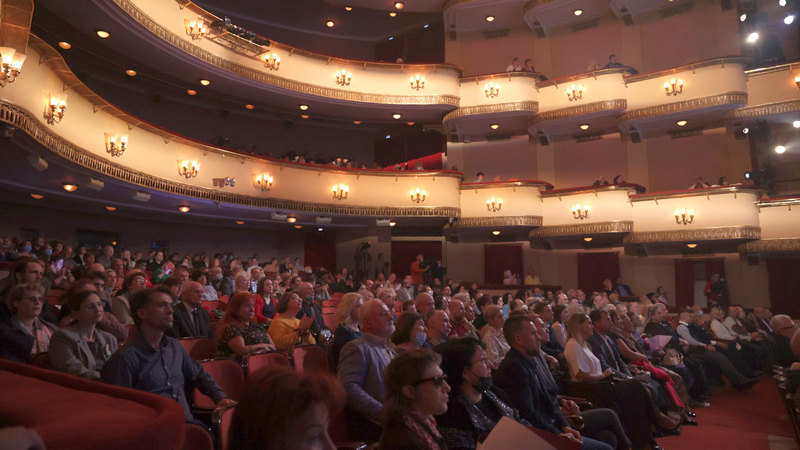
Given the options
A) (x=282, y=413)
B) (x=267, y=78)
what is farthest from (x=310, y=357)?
(x=267, y=78)

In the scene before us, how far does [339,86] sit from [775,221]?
395 inches

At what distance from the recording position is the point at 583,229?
470 inches

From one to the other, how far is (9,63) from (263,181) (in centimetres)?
630

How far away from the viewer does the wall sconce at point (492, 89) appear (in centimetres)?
1319

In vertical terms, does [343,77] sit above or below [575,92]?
above

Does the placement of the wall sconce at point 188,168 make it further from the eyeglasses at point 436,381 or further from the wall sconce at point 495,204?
the eyeglasses at point 436,381

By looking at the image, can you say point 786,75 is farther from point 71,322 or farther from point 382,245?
point 71,322

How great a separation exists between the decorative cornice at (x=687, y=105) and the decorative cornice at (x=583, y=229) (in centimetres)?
260

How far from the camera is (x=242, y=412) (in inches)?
45.9

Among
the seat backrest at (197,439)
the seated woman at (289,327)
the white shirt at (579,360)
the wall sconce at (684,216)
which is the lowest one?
the white shirt at (579,360)

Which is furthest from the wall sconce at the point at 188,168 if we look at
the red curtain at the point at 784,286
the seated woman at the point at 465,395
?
the red curtain at the point at 784,286

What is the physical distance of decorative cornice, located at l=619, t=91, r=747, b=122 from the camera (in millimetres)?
11039

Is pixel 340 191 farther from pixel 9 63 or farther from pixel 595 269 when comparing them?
pixel 9 63

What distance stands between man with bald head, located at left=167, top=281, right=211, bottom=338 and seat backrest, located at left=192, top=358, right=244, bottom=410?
1.00m
